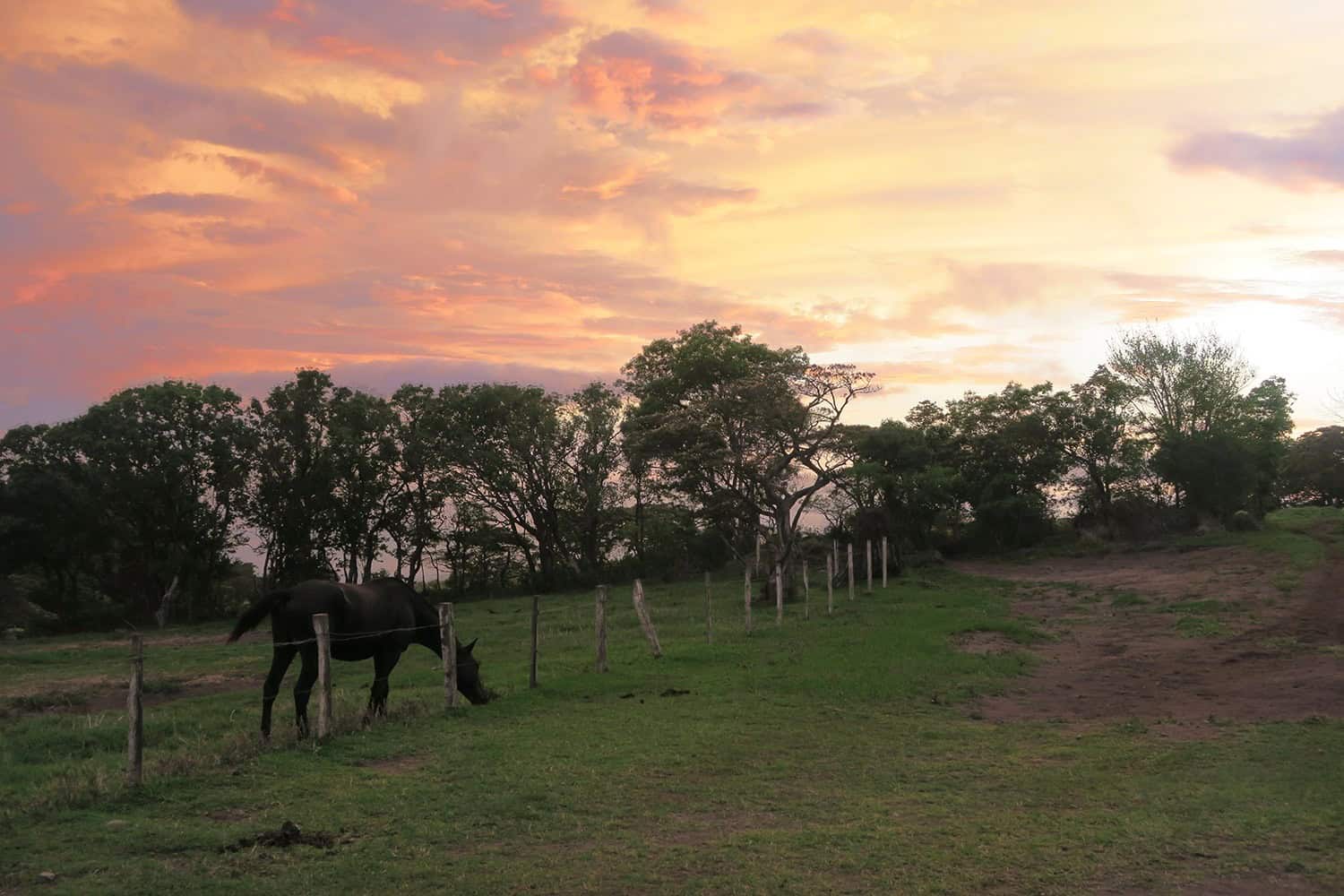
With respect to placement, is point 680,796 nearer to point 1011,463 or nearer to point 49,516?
point 49,516

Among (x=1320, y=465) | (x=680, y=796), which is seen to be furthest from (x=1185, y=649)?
(x=1320, y=465)

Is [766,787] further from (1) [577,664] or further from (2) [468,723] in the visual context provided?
(1) [577,664]

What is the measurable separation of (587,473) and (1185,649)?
3313 centimetres

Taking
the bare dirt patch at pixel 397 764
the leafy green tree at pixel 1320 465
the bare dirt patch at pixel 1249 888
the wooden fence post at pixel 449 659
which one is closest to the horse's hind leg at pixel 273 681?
the bare dirt patch at pixel 397 764

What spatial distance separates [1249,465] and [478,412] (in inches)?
1448

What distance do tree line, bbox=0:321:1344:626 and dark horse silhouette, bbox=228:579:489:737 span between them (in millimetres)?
20593

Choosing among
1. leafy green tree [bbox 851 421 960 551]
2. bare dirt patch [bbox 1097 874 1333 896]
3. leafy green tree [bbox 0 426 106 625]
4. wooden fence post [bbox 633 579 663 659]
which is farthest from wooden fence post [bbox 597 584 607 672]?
leafy green tree [bbox 0 426 106 625]

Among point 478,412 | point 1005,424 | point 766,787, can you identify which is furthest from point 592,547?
point 766,787

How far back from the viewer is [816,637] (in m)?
22.8

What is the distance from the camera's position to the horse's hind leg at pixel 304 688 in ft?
40.9

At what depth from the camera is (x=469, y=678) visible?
1489cm

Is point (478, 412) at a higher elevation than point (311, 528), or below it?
higher

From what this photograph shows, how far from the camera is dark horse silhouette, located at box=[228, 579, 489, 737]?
12.7 metres

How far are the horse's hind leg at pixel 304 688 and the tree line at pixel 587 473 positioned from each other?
2321 centimetres
